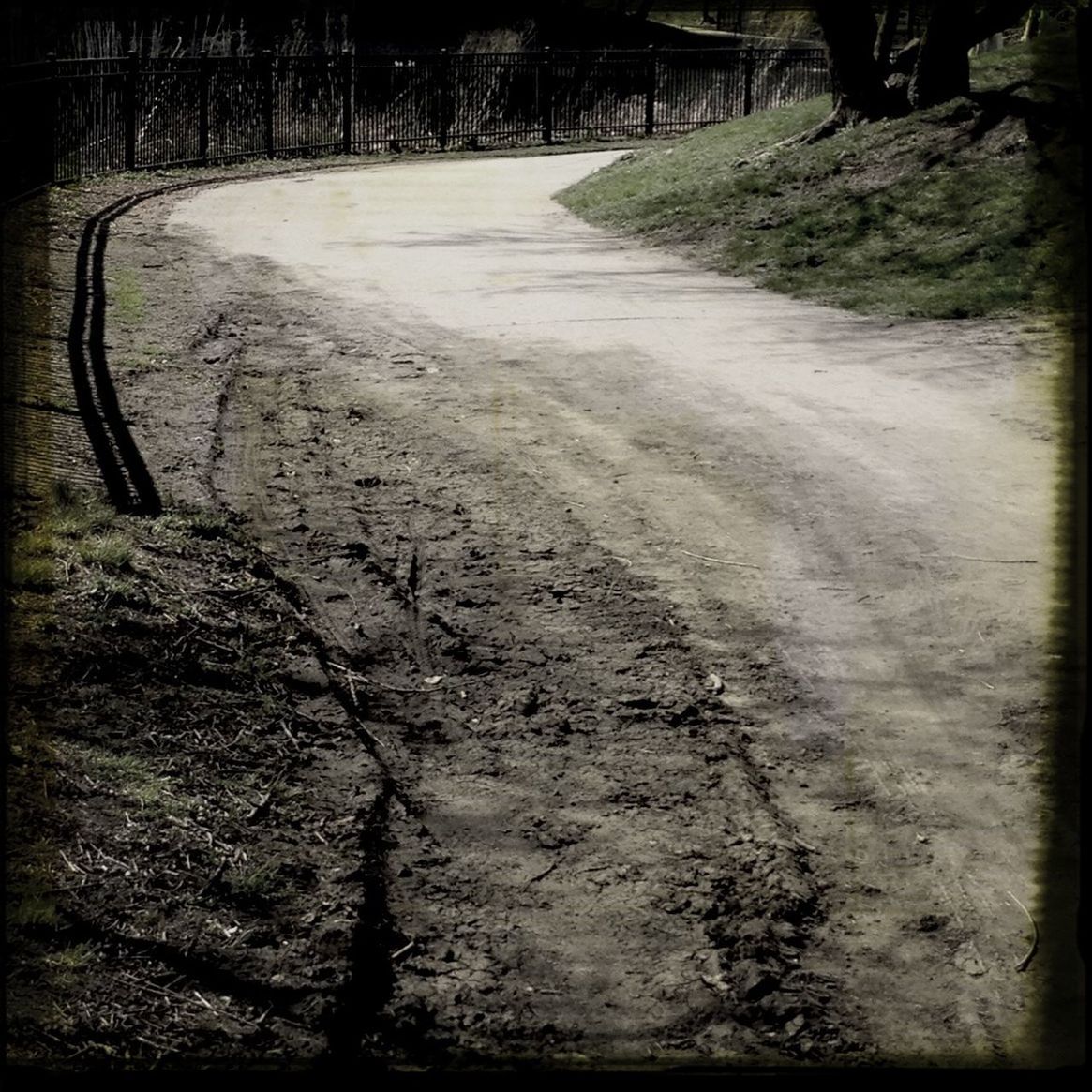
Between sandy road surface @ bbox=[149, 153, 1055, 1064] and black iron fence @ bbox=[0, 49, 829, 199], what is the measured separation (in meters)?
7.73

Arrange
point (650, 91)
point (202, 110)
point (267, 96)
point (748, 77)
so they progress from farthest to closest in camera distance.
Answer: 1. point (748, 77)
2. point (650, 91)
3. point (267, 96)
4. point (202, 110)

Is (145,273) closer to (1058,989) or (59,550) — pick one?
(59,550)

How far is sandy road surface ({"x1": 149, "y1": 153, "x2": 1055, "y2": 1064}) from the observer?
349 centimetres

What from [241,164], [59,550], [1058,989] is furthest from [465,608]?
[241,164]

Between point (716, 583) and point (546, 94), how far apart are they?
78.4ft

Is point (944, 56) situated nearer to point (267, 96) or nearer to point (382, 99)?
point (267, 96)

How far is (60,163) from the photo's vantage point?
1838cm

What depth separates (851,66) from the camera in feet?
54.5

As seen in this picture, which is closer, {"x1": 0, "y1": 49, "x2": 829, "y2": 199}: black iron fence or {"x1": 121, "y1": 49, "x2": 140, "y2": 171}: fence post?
{"x1": 0, "y1": 49, "x2": 829, "y2": 199}: black iron fence

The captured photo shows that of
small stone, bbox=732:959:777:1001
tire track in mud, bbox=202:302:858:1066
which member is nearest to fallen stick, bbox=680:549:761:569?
tire track in mud, bbox=202:302:858:1066

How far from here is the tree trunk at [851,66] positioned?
16625 mm

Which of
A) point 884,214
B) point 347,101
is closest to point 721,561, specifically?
point 884,214

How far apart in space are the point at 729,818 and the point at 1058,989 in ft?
3.45

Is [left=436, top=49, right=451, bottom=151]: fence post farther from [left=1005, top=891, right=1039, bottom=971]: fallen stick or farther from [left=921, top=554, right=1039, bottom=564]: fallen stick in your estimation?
[left=1005, top=891, right=1039, bottom=971]: fallen stick
